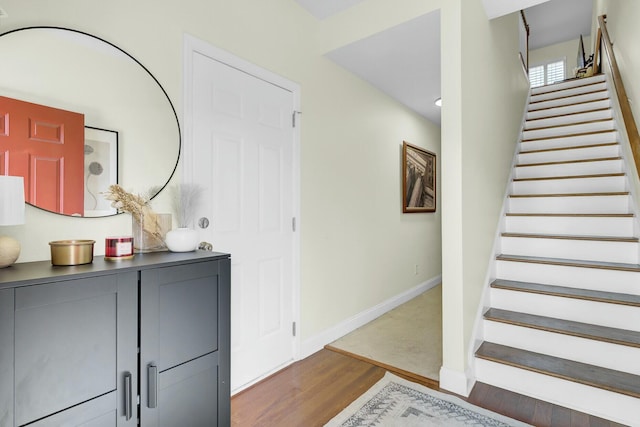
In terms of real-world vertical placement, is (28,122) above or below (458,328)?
above

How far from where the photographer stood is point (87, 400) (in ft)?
3.39

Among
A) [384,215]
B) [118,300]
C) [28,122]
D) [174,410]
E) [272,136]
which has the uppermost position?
[272,136]

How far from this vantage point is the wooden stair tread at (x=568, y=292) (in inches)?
84.1

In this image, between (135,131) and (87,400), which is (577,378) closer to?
(87,400)

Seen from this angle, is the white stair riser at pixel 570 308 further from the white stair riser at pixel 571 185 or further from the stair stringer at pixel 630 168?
the white stair riser at pixel 571 185

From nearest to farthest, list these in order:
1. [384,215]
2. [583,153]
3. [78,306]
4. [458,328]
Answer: [78,306]
[458,328]
[583,153]
[384,215]

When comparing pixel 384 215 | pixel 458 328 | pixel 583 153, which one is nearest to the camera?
pixel 458 328

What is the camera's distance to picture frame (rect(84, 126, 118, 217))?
1.40 meters

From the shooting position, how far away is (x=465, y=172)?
216cm

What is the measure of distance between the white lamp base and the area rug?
156 cm

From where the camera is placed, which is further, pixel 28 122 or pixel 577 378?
pixel 577 378

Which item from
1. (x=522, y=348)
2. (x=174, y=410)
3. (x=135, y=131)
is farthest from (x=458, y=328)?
(x=135, y=131)

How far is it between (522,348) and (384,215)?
1773mm

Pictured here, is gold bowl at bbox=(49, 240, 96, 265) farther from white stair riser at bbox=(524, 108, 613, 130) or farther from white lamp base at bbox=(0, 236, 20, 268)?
white stair riser at bbox=(524, 108, 613, 130)
